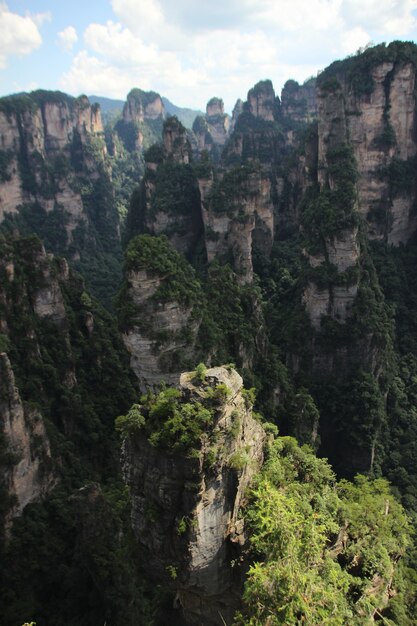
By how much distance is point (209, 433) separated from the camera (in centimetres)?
1440

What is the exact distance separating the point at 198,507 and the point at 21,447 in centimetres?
1201

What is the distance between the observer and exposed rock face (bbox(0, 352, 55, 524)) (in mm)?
22328

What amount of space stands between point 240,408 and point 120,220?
8256 cm

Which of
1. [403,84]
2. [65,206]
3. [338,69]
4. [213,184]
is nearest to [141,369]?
[213,184]

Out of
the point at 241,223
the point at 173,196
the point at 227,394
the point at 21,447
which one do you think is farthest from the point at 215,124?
the point at 227,394

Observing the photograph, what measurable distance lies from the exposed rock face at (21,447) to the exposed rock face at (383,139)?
3855 cm

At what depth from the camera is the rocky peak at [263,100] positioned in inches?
3730

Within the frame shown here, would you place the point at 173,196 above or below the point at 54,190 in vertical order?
below

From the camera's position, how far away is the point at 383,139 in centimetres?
5125

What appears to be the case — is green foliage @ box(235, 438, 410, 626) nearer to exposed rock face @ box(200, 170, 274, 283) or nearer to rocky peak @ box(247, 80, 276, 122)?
exposed rock face @ box(200, 170, 274, 283)

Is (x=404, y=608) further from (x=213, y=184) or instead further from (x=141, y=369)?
(x=213, y=184)

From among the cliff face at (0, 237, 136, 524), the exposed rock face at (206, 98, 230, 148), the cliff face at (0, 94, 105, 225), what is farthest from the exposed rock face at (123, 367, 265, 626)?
the exposed rock face at (206, 98, 230, 148)

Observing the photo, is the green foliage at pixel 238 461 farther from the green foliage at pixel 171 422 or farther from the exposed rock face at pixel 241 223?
the exposed rock face at pixel 241 223

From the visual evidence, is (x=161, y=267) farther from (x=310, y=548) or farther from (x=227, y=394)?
(x=310, y=548)
